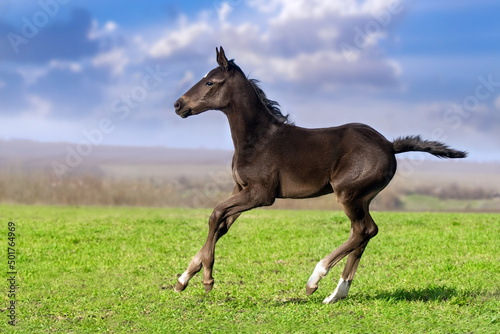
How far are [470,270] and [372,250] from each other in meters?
3.01

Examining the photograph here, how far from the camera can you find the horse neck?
299 inches

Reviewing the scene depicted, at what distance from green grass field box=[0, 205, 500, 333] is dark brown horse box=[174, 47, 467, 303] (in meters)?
1.29

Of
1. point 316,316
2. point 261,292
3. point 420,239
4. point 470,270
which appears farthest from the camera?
point 420,239

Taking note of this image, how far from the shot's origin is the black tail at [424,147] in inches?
314

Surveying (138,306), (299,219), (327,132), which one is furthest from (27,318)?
(299,219)

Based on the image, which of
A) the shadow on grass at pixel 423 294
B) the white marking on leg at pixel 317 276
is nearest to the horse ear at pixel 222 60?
the white marking on leg at pixel 317 276

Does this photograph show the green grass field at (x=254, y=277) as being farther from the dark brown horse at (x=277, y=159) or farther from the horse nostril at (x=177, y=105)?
the horse nostril at (x=177, y=105)

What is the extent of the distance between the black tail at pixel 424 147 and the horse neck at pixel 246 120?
1.73 m

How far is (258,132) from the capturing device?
301 inches

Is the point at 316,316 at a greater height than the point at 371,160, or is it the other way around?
the point at 371,160

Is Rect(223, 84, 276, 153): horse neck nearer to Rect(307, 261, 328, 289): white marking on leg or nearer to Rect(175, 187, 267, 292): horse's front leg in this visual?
Rect(175, 187, 267, 292): horse's front leg

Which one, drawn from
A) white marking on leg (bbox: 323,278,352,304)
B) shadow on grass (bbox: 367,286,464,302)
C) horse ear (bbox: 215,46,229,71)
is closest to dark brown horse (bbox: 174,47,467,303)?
horse ear (bbox: 215,46,229,71)

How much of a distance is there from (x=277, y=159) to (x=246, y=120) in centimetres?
Result: 63

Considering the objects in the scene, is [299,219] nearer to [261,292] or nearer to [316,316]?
[261,292]
